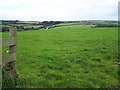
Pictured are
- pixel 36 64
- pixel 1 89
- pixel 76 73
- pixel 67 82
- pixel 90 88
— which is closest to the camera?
pixel 1 89

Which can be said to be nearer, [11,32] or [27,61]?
[11,32]

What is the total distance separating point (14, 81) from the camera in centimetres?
1091

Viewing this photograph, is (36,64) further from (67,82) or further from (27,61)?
(67,82)


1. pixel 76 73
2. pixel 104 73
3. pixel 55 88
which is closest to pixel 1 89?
pixel 55 88

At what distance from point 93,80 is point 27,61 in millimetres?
6474

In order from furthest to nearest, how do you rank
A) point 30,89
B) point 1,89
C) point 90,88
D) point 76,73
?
1. point 76,73
2. point 90,88
3. point 30,89
4. point 1,89

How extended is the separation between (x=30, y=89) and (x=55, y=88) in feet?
3.23

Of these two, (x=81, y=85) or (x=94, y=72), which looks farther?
(x=94, y=72)

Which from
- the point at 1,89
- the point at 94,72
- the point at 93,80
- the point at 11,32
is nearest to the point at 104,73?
the point at 94,72

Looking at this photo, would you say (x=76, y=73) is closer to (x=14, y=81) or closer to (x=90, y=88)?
(x=90, y=88)

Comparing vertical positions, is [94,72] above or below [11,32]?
below

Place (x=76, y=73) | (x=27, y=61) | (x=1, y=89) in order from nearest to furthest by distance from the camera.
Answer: (x=1, y=89) → (x=76, y=73) → (x=27, y=61)

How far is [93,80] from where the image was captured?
12938 mm

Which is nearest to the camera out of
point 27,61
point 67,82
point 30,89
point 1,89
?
point 1,89
